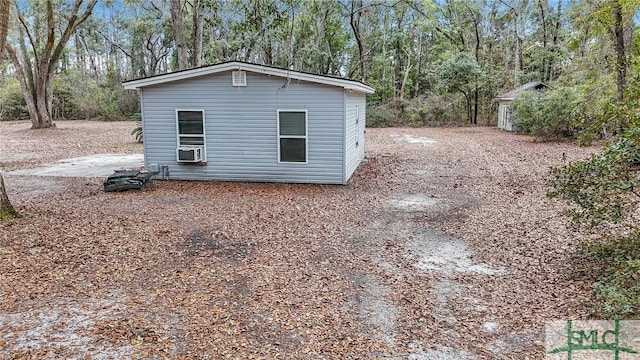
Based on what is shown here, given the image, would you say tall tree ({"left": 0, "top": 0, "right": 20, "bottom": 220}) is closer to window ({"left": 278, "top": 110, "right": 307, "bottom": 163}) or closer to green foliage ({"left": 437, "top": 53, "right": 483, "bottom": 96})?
window ({"left": 278, "top": 110, "right": 307, "bottom": 163})

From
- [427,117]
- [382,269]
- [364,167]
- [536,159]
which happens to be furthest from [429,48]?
[382,269]

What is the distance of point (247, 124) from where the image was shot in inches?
380

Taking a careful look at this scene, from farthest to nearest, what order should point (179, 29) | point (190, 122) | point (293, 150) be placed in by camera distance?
point (179, 29) → point (190, 122) → point (293, 150)

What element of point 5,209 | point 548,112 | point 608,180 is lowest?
point 5,209

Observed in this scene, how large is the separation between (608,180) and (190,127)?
809 centimetres

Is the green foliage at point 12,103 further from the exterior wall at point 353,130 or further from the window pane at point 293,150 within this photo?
the window pane at point 293,150

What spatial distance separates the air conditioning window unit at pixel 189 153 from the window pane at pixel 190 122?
1.19 feet

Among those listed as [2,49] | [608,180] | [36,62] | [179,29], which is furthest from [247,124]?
[36,62]

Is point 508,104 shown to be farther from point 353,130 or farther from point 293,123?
point 293,123

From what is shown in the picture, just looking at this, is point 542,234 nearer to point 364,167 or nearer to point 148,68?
point 364,167

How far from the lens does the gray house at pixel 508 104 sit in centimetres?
2195

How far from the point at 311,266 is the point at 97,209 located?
4581 mm

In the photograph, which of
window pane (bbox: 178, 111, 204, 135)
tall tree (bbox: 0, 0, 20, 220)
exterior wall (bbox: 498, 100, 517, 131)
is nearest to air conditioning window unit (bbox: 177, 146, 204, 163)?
window pane (bbox: 178, 111, 204, 135)

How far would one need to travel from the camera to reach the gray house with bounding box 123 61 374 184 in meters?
9.34
